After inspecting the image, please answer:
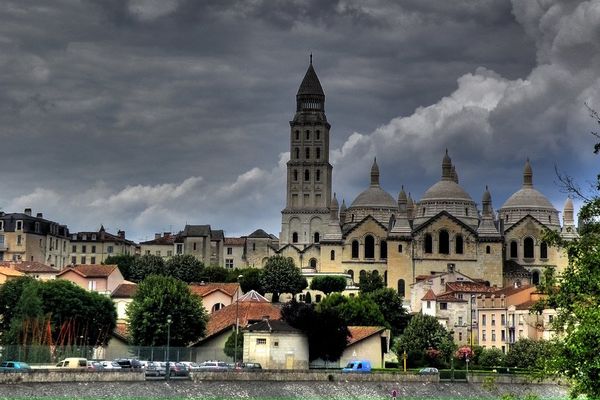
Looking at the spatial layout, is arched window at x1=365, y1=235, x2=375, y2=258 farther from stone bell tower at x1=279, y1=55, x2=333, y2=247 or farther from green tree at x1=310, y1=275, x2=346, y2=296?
stone bell tower at x1=279, y1=55, x2=333, y2=247

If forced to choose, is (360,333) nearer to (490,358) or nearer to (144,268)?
(490,358)

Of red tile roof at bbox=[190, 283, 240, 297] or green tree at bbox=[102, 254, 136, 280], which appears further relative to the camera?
green tree at bbox=[102, 254, 136, 280]

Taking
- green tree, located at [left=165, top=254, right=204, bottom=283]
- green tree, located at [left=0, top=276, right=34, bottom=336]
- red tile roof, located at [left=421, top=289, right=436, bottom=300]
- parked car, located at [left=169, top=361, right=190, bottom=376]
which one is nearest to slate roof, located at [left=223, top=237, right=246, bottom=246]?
green tree, located at [left=165, top=254, right=204, bottom=283]

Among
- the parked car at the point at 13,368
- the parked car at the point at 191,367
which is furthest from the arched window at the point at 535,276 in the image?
the parked car at the point at 13,368

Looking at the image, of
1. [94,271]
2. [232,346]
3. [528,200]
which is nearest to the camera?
[232,346]

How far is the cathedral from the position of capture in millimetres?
144250

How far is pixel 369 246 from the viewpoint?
153 m

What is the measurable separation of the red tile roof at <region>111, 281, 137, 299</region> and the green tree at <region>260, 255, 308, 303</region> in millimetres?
21180

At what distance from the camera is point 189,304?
3504 inches

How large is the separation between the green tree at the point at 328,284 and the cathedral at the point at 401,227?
7.63m

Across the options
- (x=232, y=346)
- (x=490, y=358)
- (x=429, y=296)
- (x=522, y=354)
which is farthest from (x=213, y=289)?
(x=522, y=354)

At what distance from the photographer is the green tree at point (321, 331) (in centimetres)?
8181

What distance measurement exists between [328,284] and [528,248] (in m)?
27.6

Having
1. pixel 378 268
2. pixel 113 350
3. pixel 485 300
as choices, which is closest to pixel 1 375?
pixel 113 350
